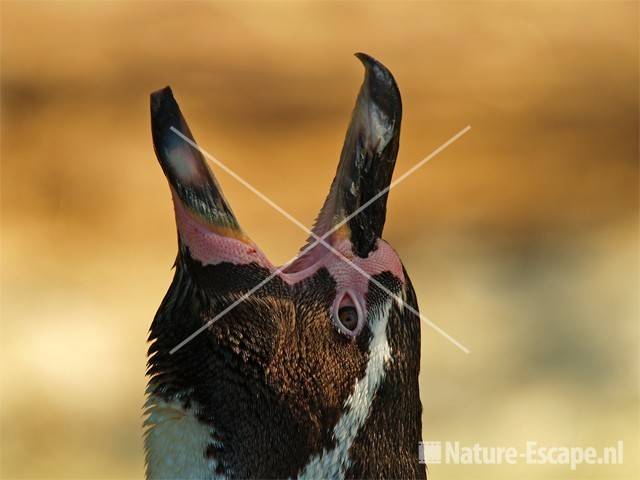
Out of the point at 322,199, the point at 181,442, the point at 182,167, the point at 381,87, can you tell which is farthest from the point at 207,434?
the point at 322,199

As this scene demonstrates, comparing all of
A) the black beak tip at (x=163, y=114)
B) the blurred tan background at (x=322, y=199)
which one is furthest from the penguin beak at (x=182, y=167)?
the blurred tan background at (x=322, y=199)

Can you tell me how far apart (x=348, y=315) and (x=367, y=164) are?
0.57 feet

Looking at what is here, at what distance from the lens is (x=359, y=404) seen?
153cm

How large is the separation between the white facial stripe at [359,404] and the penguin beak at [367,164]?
8 cm

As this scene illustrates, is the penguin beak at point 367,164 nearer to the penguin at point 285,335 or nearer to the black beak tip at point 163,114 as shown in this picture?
the penguin at point 285,335

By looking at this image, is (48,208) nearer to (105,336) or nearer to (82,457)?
(105,336)

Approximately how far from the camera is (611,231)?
4.32 metres

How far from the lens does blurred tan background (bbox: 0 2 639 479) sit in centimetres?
367

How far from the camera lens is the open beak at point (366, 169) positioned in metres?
1.51

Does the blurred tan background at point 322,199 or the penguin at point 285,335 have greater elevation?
the blurred tan background at point 322,199

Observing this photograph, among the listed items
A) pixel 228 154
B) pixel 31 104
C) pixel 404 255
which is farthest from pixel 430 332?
pixel 31 104

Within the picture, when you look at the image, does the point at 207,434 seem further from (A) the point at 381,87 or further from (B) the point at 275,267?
(A) the point at 381,87

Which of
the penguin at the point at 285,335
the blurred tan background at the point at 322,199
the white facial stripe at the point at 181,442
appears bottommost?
the white facial stripe at the point at 181,442

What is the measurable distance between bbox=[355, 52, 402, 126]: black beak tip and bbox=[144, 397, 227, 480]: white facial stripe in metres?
0.40
